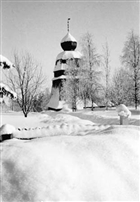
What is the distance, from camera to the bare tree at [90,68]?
77.2 ft

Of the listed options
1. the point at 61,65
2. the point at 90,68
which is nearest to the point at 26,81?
the point at 90,68

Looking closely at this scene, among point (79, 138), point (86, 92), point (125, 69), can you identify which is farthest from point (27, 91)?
point (79, 138)

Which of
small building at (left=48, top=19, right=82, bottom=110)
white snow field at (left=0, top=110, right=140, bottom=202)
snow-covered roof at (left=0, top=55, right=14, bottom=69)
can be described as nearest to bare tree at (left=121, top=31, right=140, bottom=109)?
small building at (left=48, top=19, right=82, bottom=110)

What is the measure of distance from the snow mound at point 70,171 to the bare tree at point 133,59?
1873 cm

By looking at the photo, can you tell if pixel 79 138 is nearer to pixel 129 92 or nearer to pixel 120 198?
pixel 120 198

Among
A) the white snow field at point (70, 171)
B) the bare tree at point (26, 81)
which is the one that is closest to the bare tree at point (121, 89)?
the bare tree at point (26, 81)

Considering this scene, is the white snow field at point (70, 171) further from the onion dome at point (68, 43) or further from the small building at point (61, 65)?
the onion dome at point (68, 43)

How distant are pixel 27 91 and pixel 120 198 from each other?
16.8m

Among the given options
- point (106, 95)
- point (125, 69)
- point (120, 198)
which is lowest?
point (120, 198)

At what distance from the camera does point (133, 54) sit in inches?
843

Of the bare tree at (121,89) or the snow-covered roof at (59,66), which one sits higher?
the snow-covered roof at (59,66)

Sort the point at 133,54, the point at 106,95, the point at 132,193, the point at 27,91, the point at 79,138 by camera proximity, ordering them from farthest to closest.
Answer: the point at 106,95
the point at 133,54
the point at 27,91
the point at 79,138
the point at 132,193

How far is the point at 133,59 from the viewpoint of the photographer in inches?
846

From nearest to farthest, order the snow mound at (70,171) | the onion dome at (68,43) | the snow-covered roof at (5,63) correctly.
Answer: the snow mound at (70,171), the snow-covered roof at (5,63), the onion dome at (68,43)
